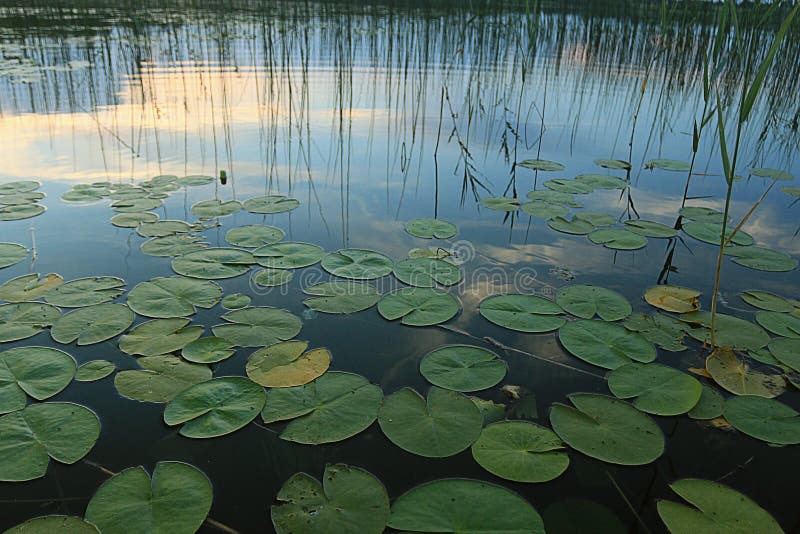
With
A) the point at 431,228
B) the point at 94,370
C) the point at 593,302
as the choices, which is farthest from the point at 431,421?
the point at 431,228

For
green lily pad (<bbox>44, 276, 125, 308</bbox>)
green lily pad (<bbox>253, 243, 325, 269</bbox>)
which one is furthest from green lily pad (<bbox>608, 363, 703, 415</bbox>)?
green lily pad (<bbox>44, 276, 125, 308</bbox>)

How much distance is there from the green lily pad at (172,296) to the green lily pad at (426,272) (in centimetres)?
74

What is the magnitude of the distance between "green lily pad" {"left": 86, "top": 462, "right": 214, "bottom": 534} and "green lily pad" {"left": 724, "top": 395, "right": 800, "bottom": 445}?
1428 mm

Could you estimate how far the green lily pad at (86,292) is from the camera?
1921mm

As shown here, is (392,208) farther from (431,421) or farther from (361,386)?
(431,421)

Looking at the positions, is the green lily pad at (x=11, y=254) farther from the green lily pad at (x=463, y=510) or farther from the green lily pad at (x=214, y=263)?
the green lily pad at (x=463, y=510)

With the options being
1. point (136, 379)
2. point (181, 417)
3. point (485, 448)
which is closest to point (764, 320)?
point (485, 448)

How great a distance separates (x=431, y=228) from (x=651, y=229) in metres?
1.16

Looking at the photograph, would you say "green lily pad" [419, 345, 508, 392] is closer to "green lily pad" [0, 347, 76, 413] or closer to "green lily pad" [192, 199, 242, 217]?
"green lily pad" [0, 347, 76, 413]

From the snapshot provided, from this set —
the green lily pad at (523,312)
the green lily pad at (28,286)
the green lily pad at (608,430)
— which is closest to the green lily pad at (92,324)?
the green lily pad at (28,286)

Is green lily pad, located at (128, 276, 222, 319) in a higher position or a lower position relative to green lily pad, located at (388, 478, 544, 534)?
higher

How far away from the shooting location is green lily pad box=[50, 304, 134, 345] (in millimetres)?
1734

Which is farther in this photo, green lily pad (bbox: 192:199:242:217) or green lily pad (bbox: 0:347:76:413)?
green lily pad (bbox: 192:199:242:217)

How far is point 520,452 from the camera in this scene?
1.35 m
